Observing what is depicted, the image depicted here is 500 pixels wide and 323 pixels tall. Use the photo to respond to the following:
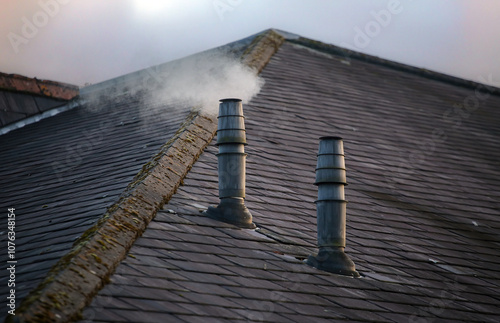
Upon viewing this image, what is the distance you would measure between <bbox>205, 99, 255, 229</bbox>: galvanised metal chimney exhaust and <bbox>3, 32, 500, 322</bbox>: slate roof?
0.53 ft

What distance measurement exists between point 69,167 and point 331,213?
4.03 metres

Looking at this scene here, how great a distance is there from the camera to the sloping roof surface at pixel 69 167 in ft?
23.3

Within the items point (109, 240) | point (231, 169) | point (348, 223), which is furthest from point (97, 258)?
point (348, 223)

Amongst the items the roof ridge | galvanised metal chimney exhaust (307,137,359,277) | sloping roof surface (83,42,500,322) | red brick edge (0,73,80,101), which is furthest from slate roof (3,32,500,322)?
red brick edge (0,73,80,101)

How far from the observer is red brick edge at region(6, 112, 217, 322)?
5.37 m

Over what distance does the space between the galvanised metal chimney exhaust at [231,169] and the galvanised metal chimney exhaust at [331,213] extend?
2.50 ft

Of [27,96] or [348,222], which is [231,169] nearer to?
[348,222]

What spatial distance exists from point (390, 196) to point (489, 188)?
219 centimetres

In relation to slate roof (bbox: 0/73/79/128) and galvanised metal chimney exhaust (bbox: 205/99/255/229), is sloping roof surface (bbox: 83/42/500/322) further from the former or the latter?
slate roof (bbox: 0/73/79/128)

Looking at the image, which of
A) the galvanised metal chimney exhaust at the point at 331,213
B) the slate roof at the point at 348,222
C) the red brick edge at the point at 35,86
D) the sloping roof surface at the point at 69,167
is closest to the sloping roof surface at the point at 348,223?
the slate roof at the point at 348,222

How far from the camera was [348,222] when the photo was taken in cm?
891

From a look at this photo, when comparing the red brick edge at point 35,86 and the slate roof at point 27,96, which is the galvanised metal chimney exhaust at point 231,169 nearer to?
the slate roof at point 27,96

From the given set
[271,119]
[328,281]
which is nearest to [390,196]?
[271,119]

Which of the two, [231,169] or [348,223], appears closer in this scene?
[231,169]
